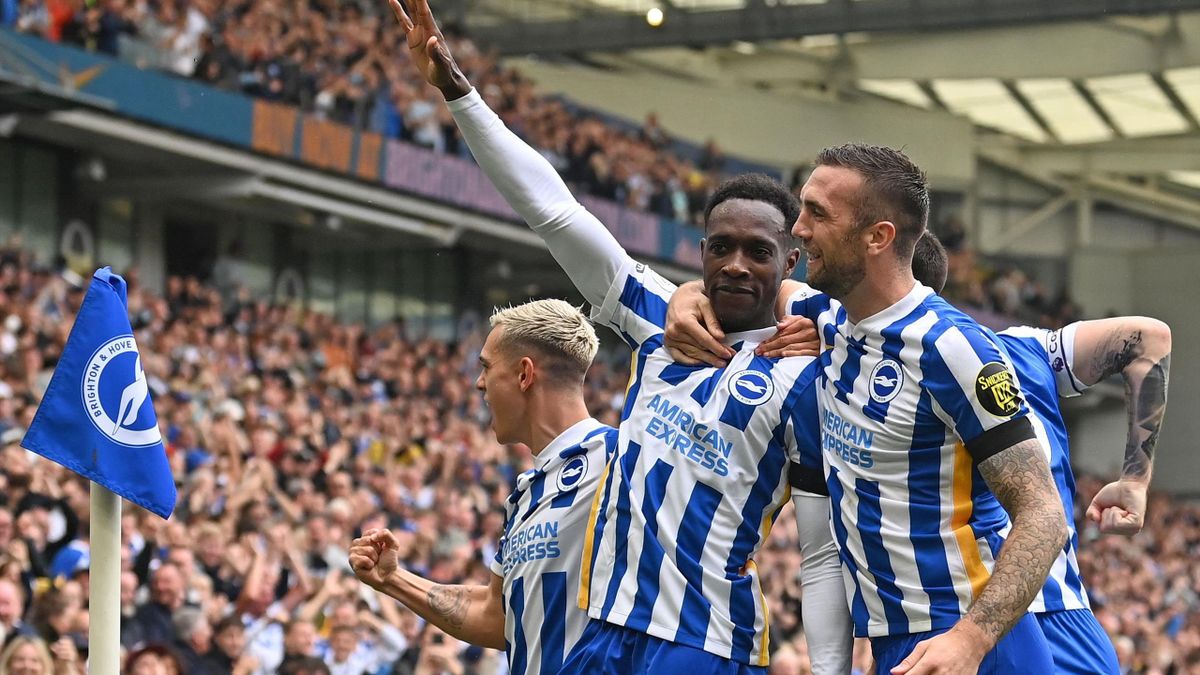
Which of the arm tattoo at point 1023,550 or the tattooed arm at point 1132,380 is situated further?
the tattooed arm at point 1132,380

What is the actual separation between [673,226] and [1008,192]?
14005 millimetres

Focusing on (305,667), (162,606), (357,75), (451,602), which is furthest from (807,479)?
(357,75)

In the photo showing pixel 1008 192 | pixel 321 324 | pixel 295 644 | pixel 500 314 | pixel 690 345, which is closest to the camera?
pixel 690 345

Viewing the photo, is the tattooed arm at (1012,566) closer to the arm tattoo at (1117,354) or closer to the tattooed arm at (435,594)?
the arm tattoo at (1117,354)

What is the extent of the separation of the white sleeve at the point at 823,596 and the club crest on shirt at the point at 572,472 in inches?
32.3

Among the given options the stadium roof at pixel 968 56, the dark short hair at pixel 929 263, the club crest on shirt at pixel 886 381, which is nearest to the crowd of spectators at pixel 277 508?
the dark short hair at pixel 929 263

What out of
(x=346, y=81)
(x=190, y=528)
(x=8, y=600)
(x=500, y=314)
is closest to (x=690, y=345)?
(x=500, y=314)

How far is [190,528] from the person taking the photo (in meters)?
9.95

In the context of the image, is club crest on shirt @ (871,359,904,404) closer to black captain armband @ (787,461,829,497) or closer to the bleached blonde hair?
black captain armband @ (787,461,829,497)

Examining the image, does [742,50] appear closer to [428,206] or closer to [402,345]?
[428,206]

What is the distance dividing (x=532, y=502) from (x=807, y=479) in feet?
3.29

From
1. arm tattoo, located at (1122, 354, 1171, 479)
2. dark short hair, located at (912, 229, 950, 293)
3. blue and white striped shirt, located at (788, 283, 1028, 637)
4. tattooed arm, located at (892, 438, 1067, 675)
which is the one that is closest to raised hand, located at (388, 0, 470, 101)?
blue and white striped shirt, located at (788, 283, 1028, 637)

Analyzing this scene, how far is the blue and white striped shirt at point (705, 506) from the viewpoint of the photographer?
4090 mm

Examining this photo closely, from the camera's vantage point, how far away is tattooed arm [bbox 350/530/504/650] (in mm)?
4895
